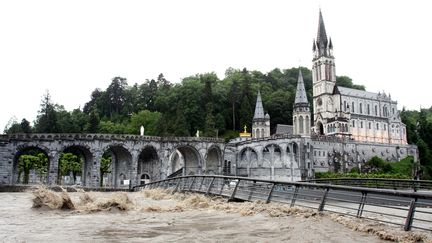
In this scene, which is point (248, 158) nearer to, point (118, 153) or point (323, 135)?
point (323, 135)

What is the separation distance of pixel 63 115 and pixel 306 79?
2644 inches

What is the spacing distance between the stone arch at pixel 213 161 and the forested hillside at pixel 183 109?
8.49 m

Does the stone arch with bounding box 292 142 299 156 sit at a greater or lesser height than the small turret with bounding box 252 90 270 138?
lesser

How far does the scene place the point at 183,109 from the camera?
76.2 meters

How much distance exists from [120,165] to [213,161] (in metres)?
14.2

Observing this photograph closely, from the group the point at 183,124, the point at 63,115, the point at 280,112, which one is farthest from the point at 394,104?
the point at 63,115

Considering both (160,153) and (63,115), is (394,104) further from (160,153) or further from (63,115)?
(63,115)

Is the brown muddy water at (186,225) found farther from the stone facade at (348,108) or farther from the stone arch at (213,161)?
the stone facade at (348,108)

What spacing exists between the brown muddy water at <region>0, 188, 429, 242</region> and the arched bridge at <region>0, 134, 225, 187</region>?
37.0 metres

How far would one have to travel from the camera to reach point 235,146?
6197 cm

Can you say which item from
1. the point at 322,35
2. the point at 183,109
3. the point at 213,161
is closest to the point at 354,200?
the point at 213,161

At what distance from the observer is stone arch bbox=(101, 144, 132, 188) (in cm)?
5166

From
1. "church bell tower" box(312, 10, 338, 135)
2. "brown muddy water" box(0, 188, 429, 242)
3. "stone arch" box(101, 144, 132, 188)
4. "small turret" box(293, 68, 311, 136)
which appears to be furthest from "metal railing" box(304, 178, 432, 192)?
"church bell tower" box(312, 10, 338, 135)

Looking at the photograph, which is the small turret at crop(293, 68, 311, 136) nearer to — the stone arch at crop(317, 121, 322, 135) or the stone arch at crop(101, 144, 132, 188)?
the stone arch at crop(317, 121, 322, 135)
